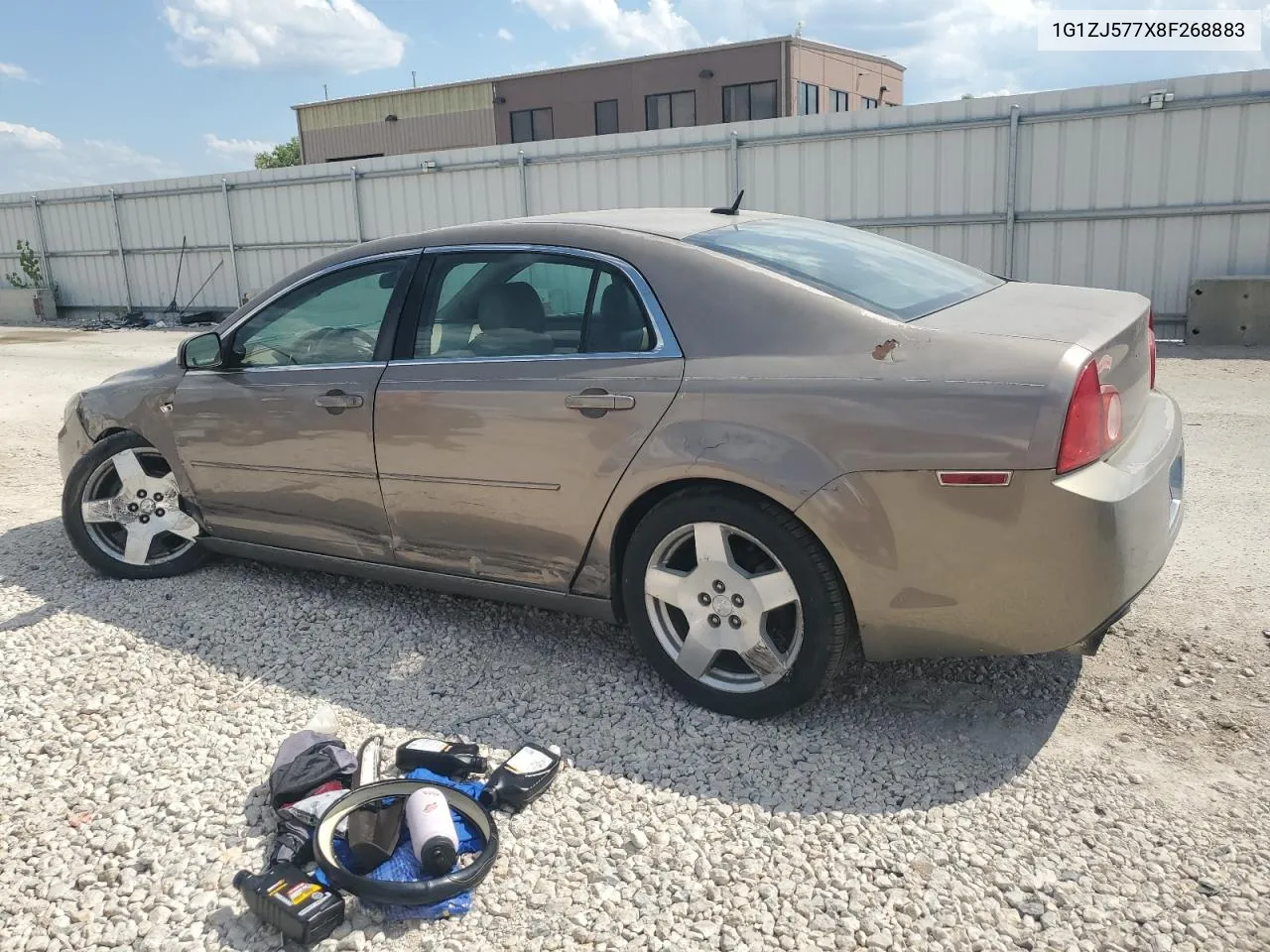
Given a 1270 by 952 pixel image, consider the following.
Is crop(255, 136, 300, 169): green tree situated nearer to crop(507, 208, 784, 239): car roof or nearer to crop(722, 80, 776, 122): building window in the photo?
crop(722, 80, 776, 122): building window

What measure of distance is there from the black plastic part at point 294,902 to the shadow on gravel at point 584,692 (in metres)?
0.77

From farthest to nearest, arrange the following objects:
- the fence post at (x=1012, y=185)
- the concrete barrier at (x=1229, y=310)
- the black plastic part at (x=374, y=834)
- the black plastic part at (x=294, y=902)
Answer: the fence post at (x=1012, y=185), the concrete barrier at (x=1229, y=310), the black plastic part at (x=374, y=834), the black plastic part at (x=294, y=902)

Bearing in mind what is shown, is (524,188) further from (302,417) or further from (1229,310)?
(302,417)

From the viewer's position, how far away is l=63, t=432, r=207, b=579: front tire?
15.8ft

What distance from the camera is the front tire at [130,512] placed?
4.83 metres

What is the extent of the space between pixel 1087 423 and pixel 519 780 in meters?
1.87

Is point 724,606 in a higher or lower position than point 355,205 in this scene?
lower

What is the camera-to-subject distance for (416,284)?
3975 millimetres

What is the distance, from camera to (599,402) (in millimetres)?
3369

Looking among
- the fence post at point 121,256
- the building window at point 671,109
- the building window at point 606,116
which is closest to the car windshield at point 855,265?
the fence post at point 121,256

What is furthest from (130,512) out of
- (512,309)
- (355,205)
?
(355,205)

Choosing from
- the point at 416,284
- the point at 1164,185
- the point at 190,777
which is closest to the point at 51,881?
the point at 190,777

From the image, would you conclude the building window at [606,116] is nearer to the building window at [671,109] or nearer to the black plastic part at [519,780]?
the building window at [671,109]

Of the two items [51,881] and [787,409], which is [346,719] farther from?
[787,409]
